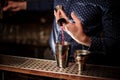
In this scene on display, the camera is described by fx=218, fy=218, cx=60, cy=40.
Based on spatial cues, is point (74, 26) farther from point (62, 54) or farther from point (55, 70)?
point (55, 70)

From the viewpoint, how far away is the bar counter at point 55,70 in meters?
1.88

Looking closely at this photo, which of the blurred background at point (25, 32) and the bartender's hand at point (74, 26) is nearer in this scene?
the bartender's hand at point (74, 26)

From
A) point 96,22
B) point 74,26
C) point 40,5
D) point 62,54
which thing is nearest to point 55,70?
point 62,54

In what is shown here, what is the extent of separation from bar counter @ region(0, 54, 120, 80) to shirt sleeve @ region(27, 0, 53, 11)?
3.85ft

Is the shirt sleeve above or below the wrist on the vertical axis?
above

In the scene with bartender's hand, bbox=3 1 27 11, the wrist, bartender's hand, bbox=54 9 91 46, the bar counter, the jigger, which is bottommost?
the bar counter

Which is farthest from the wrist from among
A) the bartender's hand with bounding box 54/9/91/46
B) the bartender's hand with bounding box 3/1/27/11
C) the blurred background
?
the bartender's hand with bounding box 3/1/27/11

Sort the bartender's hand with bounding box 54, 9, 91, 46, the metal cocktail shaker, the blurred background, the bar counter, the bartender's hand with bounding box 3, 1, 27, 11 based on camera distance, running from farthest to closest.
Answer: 1. the blurred background
2. the bartender's hand with bounding box 3, 1, 27, 11
3. the bartender's hand with bounding box 54, 9, 91, 46
4. the metal cocktail shaker
5. the bar counter

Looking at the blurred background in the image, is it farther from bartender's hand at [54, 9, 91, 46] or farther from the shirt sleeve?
bartender's hand at [54, 9, 91, 46]

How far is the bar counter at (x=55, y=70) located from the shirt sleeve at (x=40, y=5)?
1.17 meters

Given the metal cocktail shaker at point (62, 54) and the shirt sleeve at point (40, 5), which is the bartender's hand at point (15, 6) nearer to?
the shirt sleeve at point (40, 5)

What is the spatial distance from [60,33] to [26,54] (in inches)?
35.3

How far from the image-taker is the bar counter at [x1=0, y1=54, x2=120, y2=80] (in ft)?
6.16

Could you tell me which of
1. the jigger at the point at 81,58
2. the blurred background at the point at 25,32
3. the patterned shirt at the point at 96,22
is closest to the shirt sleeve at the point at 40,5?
the blurred background at the point at 25,32
